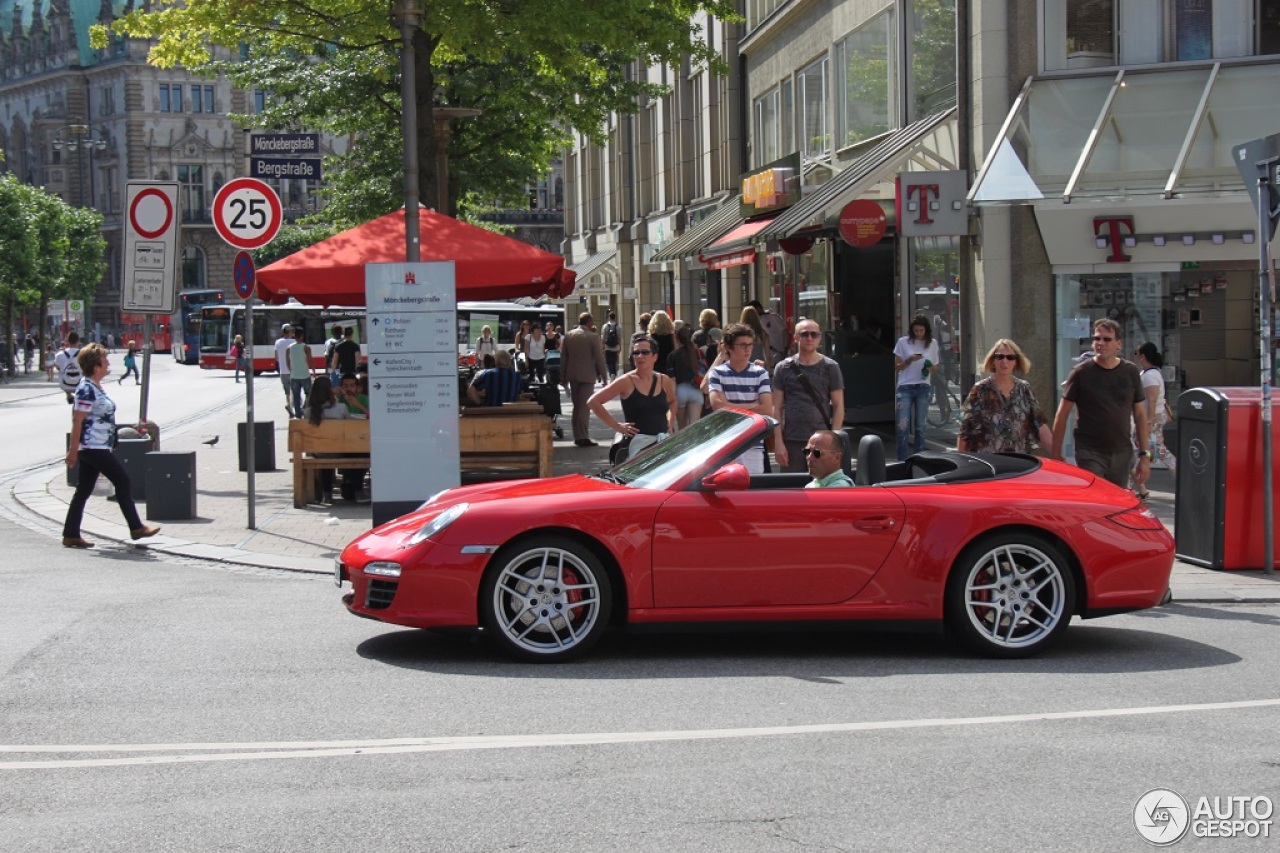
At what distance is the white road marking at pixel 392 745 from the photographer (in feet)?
19.9

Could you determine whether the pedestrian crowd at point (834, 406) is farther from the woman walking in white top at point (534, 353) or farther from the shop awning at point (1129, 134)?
the woman walking in white top at point (534, 353)

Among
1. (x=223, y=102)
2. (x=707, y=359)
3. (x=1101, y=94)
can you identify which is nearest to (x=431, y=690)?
(x=1101, y=94)

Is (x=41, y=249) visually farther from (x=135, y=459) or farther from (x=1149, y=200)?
(x=1149, y=200)

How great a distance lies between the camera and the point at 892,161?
66.5 ft

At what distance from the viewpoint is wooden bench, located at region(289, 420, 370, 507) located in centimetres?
1530

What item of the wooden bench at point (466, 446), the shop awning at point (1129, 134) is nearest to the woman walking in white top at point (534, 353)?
the shop awning at point (1129, 134)

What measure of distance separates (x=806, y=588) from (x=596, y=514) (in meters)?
1.09

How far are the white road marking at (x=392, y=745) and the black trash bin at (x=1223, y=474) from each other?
4.73 meters

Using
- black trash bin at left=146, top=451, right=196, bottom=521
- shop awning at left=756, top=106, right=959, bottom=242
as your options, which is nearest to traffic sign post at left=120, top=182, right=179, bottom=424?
black trash bin at left=146, top=451, right=196, bottom=521

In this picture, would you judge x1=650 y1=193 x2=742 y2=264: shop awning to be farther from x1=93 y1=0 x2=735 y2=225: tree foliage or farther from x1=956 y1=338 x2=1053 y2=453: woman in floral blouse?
x1=956 y1=338 x2=1053 y2=453: woman in floral blouse

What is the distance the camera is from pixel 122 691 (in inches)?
290

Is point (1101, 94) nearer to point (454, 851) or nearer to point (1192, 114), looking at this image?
point (1192, 114)

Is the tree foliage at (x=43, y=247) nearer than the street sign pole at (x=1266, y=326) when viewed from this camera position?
No

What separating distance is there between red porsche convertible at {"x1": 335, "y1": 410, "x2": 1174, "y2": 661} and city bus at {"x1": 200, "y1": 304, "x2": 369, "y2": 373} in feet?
166
